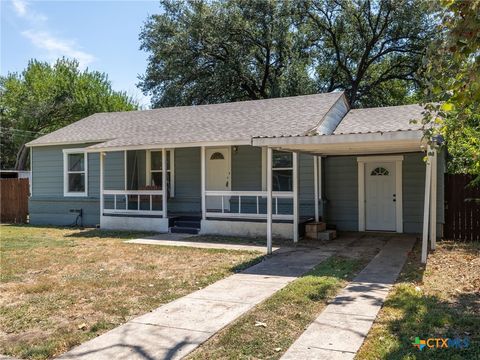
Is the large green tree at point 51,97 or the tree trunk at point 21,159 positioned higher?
the large green tree at point 51,97

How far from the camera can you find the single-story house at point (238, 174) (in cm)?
1191

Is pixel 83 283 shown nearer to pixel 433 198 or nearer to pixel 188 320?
pixel 188 320

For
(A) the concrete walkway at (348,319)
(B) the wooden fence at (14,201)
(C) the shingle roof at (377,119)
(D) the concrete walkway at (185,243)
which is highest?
(C) the shingle roof at (377,119)

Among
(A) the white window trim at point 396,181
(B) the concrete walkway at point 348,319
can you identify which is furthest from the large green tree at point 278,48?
(B) the concrete walkway at point 348,319

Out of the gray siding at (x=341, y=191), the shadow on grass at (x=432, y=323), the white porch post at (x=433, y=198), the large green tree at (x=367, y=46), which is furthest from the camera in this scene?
the large green tree at (x=367, y=46)

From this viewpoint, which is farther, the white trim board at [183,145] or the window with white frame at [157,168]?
the window with white frame at [157,168]

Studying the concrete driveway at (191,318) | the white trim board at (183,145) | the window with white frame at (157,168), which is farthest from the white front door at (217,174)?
the concrete driveway at (191,318)

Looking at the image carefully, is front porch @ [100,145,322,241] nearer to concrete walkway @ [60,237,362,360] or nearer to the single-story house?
the single-story house

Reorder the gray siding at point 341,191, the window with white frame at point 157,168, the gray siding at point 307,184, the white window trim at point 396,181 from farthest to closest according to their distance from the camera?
1. the window with white frame at point 157,168
2. the gray siding at point 341,191
3. the gray siding at point 307,184
4. the white window trim at point 396,181

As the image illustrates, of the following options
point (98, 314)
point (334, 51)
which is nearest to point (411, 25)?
point (334, 51)

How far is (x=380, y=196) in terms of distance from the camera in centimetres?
1267

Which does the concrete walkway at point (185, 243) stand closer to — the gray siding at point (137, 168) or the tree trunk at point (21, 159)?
the gray siding at point (137, 168)

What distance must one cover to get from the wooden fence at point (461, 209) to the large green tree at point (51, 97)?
26792 mm

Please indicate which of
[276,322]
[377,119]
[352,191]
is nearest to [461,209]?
[352,191]
